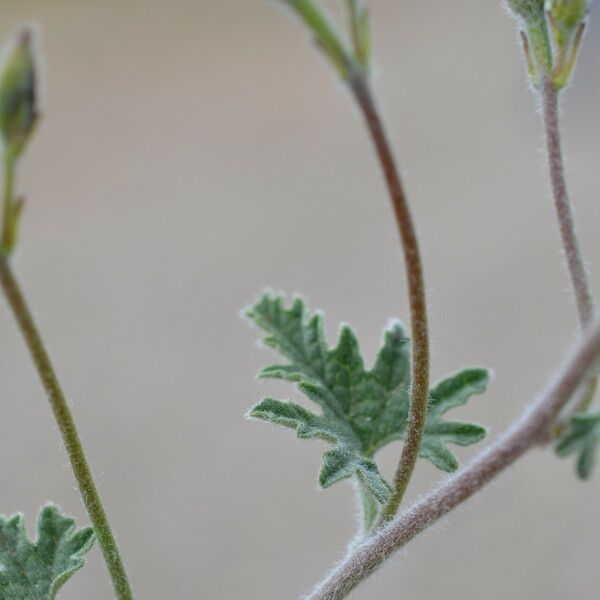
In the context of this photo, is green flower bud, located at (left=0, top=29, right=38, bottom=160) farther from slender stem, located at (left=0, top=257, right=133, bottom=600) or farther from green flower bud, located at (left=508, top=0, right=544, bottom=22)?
green flower bud, located at (left=508, top=0, right=544, bottom=22)

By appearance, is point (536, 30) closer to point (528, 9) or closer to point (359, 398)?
point (528, 9)

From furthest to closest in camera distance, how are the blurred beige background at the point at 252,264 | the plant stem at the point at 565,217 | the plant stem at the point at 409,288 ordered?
the blurred beige background at the point at 252,264
the plant stem at the point at 565,217
the plant stem at the point at 409,288

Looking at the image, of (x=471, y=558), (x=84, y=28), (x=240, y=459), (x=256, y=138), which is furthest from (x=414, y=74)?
(x=471, y=558)

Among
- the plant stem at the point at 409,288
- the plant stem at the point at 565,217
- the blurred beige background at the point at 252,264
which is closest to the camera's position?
the plant stem at the point at 409,288

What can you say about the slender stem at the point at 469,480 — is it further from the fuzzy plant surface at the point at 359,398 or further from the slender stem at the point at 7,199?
the slender stem at the point at 7,199

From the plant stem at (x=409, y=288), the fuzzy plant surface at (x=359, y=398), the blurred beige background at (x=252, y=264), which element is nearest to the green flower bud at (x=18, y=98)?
the plant stem at (x=409, y=288)

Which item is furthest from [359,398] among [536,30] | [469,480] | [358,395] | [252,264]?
[252,264]
